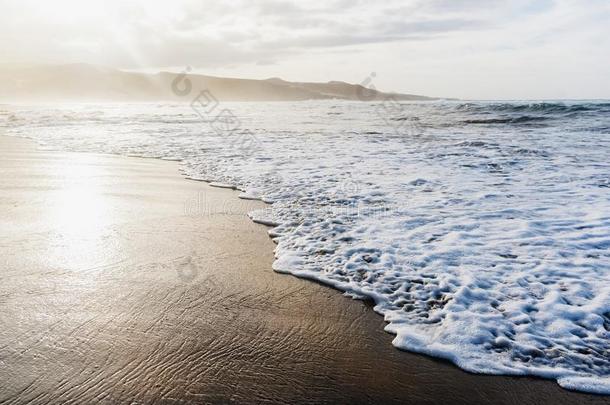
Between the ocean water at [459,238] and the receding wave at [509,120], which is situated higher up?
the receding wave at [509,120]

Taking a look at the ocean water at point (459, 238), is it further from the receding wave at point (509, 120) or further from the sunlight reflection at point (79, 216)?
the receding wave at point (509, 120)

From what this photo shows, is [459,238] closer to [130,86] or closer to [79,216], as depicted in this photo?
[79,216]

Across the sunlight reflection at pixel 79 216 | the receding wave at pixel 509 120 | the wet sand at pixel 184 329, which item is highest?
the receding wave at pixel 509 120

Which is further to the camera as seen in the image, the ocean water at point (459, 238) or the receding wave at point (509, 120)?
the receding wave at point (509, 120)

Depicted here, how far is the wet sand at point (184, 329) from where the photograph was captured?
2320 millimetres

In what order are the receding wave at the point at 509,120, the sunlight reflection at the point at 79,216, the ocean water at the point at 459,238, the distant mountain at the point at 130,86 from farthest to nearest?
the distant mountain at the point at 130,86 → the receding wave at the point at 509,120 → the sunlight reflection at the point at 79,216 → the ocean water at the point at 459,238

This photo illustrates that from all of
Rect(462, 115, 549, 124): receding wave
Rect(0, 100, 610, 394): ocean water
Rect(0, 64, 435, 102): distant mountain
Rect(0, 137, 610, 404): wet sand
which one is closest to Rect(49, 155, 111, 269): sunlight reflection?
Rect(0, 137, 610, 404): wet sand

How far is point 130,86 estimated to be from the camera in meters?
97.9

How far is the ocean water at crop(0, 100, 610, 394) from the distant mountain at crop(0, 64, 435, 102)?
77.6 meters

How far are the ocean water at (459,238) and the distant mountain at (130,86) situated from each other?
254 ft

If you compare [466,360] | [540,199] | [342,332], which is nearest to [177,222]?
[342,332]


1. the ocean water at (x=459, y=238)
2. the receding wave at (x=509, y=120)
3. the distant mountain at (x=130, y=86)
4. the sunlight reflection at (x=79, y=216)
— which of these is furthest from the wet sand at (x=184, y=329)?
the distant mountain at (x=130, y=86)

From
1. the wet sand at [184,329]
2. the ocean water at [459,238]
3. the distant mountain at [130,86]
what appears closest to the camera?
the wet sand at [184,329]

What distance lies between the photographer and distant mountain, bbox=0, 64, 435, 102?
87.8 meters
